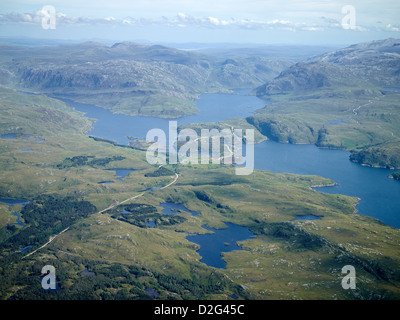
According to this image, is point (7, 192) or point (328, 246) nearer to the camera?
point (328, 246)

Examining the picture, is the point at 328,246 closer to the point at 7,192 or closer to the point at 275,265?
the point at 275,265

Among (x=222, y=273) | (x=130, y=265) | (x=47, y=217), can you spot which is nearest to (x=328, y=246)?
(x=222, y=273)

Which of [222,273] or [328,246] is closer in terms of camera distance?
[222,273]

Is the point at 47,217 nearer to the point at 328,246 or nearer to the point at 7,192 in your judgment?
the point at 7,192
